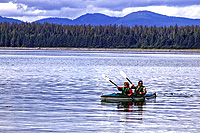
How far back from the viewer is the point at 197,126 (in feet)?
75.6

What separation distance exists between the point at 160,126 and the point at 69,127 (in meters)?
4.54

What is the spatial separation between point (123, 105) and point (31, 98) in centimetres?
781

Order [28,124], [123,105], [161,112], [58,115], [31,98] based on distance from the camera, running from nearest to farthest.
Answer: [28,124] < [58,115] < [161,112] < [123,105] < [31,98]

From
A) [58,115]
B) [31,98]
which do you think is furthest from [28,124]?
[31,98]

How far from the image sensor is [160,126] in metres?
23.0

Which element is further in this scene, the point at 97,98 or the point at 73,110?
the point at 97,98

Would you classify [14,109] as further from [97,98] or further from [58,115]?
[97,98]

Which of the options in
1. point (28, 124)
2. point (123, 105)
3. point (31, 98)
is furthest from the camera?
point (31, 98)

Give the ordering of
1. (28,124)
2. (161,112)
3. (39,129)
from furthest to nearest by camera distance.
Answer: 1. (161,112)
2. (28,124)
3. (39,129)

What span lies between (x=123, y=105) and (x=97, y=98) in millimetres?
4955

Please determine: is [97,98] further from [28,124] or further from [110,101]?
[28,124]

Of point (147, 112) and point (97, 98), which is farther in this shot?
point (97, 98)

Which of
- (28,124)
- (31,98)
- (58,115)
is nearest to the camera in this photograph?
(28,124)

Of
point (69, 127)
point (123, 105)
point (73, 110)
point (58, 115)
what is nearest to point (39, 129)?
point (69, 127)
